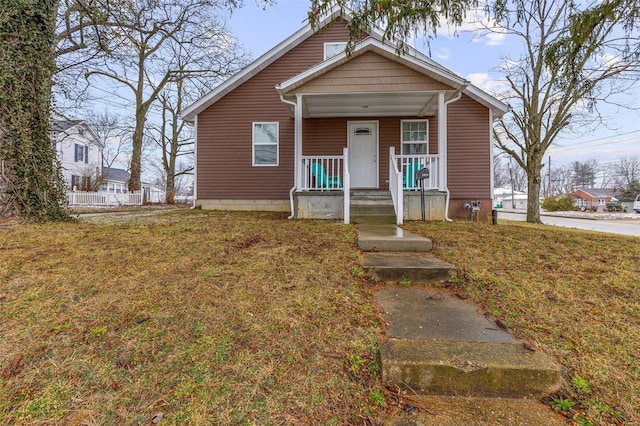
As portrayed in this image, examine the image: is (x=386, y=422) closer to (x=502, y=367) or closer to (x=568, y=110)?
(x=502, y=367)

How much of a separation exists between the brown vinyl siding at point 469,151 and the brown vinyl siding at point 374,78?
118 inches

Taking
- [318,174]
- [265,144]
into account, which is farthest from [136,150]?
[318,174]

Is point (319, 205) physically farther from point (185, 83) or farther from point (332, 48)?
point (185, 83)

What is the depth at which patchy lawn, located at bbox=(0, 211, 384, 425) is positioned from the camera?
1.35m

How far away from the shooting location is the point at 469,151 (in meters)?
8.98

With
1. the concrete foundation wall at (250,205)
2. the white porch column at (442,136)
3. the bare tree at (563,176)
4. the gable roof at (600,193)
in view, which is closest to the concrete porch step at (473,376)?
the white porch column at (442,136)

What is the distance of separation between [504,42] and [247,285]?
15.6 m

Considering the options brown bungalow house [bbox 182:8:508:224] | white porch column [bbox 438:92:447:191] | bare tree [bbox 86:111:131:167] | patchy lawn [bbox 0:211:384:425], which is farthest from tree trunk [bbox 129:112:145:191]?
white porch column [bbox 438:92:447:191]

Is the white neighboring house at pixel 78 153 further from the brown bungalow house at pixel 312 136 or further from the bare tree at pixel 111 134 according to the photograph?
the brown bungalow house at pixel 312 136

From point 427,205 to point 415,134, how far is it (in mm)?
3295

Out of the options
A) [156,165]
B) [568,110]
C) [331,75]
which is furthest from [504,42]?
[156,165]

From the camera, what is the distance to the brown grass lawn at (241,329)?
137 centimetres

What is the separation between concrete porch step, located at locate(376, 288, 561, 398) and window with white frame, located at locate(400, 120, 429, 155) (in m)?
7.83

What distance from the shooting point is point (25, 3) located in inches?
174
